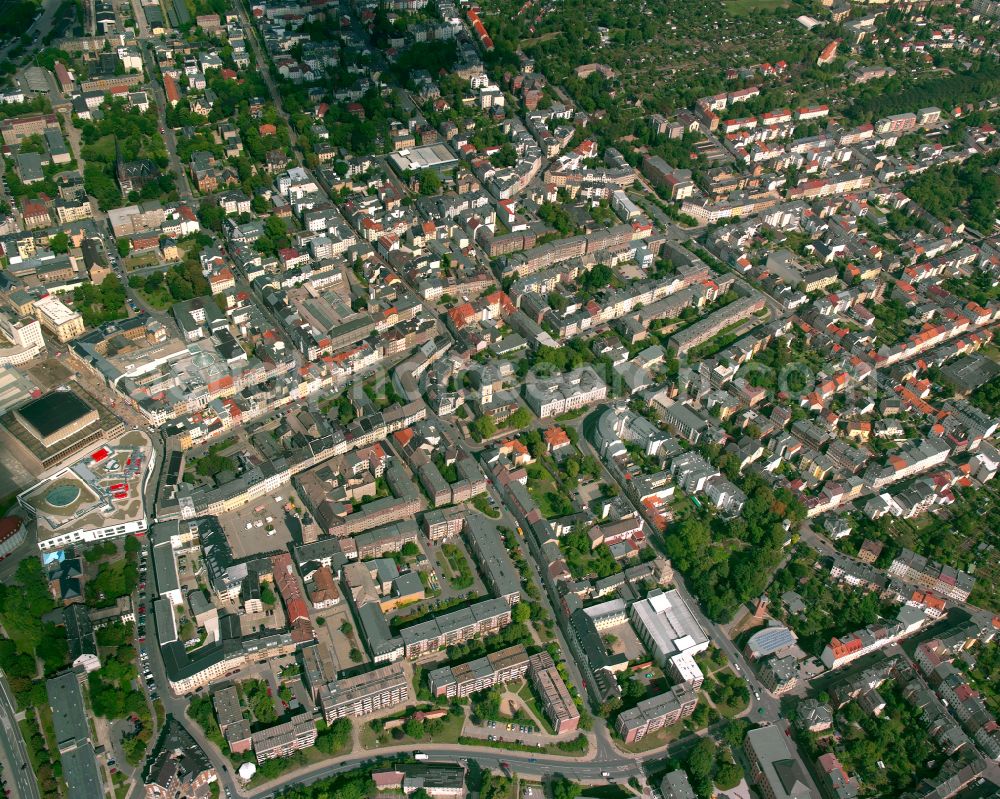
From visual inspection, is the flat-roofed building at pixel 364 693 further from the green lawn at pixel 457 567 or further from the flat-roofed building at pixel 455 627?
the green lawn at pixel 457 567

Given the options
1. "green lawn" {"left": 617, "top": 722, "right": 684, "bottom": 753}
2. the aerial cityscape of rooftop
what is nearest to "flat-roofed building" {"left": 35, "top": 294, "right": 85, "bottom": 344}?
the aerial cityscape of rooftop

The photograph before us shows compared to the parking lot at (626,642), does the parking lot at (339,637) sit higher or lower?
higher

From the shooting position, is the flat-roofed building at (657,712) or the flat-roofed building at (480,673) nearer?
the flat-roofed building at (657,712)

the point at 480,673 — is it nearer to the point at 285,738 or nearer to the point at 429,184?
the point at 285,738

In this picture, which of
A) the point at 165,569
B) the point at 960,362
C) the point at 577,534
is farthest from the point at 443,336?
the point at 960,362

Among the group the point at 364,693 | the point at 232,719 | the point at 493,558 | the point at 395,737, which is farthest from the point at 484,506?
the point at 232,719

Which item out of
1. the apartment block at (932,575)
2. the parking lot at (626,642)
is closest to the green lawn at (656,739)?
the parking lot at (626,642)

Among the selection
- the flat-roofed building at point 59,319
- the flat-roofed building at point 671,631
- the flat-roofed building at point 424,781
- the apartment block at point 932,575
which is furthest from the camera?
the flat-roofed building at point 59,319
